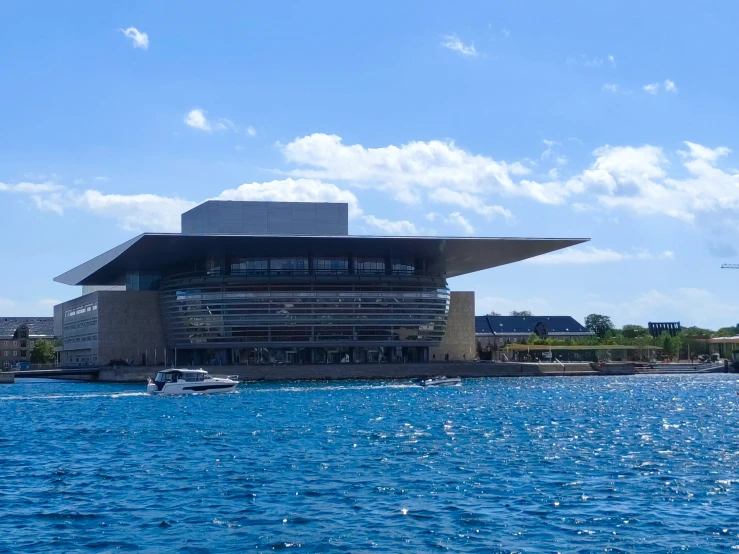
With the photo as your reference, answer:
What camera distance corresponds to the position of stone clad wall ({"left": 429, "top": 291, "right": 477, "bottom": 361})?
100 meters

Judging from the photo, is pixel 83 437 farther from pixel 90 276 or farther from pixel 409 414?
pixel 90 276

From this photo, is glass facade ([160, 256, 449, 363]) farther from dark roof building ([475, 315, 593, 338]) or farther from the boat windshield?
dark roof building ([475, 315, 593, 338])

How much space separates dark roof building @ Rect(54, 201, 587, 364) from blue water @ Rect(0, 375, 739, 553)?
141 feet

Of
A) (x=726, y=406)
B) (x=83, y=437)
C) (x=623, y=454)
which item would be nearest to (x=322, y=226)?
(x=726, y=406)

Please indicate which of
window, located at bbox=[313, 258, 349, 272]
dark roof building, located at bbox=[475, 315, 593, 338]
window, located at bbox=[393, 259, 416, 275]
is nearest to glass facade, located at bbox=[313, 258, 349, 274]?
window, located at bbox=[313, 258, 349, 272]

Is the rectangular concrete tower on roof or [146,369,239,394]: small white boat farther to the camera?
the rectangular concrete tower on roof

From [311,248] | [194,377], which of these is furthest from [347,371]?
[194,377]

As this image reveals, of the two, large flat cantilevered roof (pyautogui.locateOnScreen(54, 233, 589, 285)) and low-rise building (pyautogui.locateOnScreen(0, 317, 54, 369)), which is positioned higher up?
large flat cantilevered roof (pyautogui.locateOnScreen(54, 233, 589, 285))

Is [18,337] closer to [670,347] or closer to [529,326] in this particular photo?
[529,326]

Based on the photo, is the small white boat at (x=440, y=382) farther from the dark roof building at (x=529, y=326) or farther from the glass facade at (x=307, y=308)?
the dark roof building at (x=529, y=326)

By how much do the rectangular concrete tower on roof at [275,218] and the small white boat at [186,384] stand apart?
93.2 feet

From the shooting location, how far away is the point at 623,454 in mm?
25953

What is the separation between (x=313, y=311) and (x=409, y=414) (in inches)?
1733

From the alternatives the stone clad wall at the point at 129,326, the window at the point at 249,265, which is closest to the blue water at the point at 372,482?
the window at the point at 249,265
